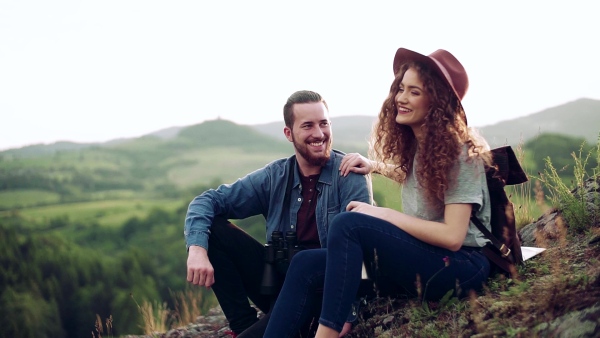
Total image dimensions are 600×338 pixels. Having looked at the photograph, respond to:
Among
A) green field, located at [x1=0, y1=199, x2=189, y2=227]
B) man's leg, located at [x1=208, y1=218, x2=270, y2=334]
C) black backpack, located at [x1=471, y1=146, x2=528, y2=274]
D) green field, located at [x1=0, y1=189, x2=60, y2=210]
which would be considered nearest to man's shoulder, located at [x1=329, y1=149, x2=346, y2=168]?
man's leg, located at [x1=208, y1=218, x2=270, y2=334]

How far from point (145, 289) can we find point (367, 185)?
32.6 metres

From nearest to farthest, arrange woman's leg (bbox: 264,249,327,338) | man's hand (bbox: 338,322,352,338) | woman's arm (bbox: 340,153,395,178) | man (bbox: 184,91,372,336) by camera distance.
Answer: woman's leg (bbox: 264,249,327,338) < man's hand (bbox: 338,322,352,338) < woman's arm (bbox: 340,153,395,178) < man (bbox: 184,91,372,336)

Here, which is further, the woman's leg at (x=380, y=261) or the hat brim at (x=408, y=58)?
the hat brim at (x=408, y=58)

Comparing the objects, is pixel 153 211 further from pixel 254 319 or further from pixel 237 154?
pixel 254 319

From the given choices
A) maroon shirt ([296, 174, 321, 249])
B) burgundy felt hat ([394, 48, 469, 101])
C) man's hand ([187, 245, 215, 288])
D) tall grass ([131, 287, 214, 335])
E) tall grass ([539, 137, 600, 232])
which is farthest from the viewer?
tall grass ([131, 287, 214, 335])

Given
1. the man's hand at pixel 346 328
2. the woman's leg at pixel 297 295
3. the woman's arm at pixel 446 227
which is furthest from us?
the man's hand at pixel 346 328

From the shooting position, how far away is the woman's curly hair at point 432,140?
10.0 feet

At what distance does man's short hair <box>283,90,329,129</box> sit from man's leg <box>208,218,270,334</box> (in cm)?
84

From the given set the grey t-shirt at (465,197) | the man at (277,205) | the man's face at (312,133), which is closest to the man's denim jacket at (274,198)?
the man at (277,205)

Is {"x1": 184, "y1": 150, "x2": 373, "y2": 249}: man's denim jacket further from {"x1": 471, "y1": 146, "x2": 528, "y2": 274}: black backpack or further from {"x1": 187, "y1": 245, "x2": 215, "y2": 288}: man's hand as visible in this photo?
{"x1": 471, "y1": 146, "x2": 528, "y2": 274}: black backpack

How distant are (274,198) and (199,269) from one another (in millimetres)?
840

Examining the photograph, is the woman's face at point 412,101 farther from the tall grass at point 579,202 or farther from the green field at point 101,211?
the green field at point 101,211

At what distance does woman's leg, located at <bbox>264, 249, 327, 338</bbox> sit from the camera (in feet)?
10.9

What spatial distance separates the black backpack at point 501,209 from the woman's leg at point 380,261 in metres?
0.11
